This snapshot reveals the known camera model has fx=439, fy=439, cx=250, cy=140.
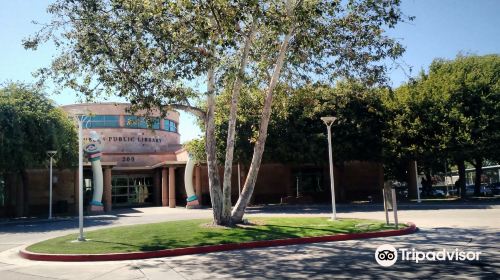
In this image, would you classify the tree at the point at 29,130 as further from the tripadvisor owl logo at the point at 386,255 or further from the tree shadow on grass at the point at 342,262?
the tripadvisor owl logo at the point at 386,255

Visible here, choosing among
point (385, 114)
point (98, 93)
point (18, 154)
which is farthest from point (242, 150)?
point (98, 93)

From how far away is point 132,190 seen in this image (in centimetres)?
4031

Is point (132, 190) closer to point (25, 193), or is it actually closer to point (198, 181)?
point (198, 181)

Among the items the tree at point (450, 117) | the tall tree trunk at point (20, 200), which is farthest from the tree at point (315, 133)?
the tall tree trunk at point (20, 200)

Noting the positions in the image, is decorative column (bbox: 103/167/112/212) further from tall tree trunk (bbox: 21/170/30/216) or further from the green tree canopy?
tall tree trunk (bbox: 21/170/30/216)

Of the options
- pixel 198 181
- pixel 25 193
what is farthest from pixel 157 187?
pixel 25 193

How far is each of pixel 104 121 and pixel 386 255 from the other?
3666 cm

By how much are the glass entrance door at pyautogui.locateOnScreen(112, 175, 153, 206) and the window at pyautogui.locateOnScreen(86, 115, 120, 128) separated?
558cm

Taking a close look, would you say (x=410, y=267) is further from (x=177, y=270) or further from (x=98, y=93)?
(x=98, y=93)

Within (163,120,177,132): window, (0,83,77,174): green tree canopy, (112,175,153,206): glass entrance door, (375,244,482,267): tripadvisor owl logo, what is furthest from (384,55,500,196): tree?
(163,120,177,132): window

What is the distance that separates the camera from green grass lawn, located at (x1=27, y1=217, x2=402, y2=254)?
41.7ft

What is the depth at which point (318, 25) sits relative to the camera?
15047mm

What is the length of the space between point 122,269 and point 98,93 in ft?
25.4

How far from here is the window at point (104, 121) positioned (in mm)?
41938
